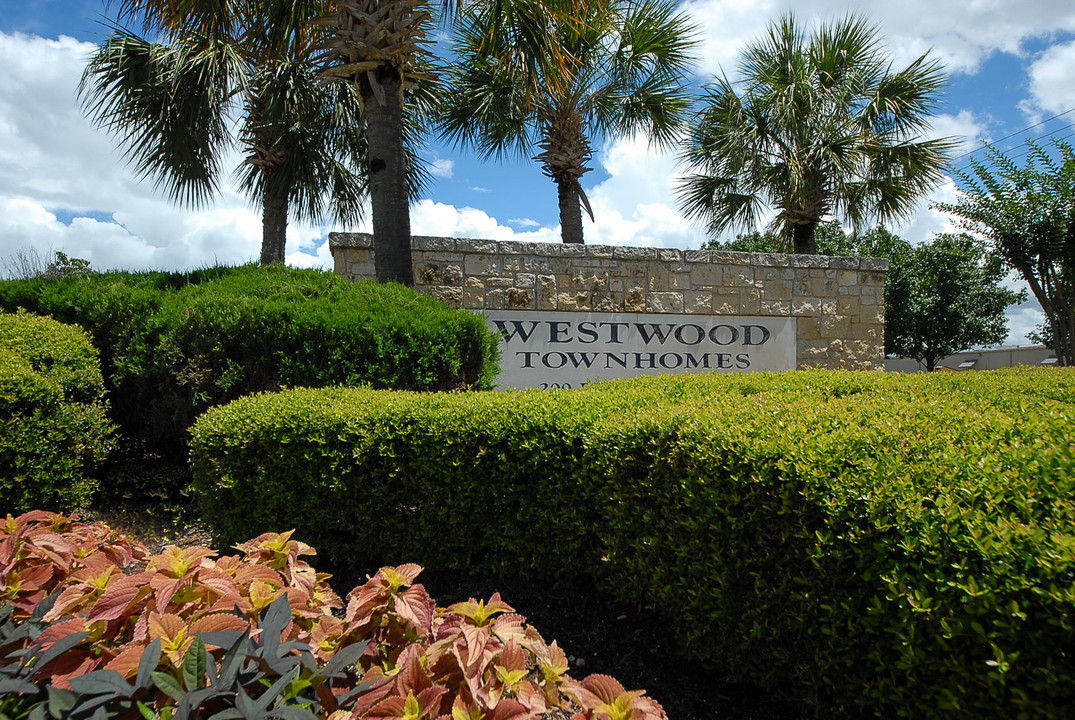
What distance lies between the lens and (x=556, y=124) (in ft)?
40.4

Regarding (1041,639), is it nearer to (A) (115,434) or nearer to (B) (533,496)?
(B) (533,496)

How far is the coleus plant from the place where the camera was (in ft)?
3.92

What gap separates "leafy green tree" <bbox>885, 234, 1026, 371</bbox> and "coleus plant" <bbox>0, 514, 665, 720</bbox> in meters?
25.2

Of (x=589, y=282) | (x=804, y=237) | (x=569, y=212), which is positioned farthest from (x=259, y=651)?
(x=804, y=237)

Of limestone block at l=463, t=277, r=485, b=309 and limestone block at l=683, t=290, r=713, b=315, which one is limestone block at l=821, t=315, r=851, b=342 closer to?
limestone block at l=683, t=290, r=713, b=315

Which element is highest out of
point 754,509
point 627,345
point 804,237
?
point 804,237

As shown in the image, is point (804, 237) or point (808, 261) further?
point (804, 237)

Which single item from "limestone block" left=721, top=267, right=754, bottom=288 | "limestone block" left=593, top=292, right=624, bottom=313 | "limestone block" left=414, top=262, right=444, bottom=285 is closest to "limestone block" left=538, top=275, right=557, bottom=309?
"limestone block" left=593, top=292, right=624, bottom=313

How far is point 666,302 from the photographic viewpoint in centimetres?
848

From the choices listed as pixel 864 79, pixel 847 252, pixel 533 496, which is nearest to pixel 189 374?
pixel 533 496

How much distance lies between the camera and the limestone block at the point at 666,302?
27.6 ft

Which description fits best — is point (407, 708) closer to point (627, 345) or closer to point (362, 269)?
point (362, 269)

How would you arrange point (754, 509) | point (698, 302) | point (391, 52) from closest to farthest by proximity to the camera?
point (754, 509) → point (391, 52) → point (698, 302)

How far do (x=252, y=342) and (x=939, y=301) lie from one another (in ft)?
84.3
